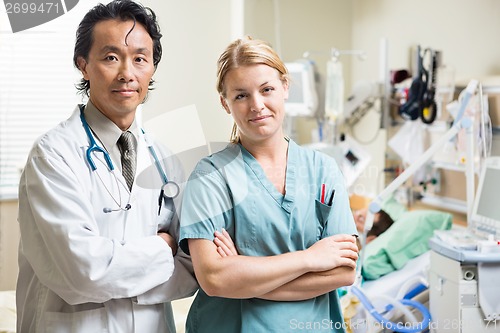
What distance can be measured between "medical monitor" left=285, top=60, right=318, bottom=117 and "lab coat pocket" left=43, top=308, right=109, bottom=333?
77.3 inches

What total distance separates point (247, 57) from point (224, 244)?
380 mm

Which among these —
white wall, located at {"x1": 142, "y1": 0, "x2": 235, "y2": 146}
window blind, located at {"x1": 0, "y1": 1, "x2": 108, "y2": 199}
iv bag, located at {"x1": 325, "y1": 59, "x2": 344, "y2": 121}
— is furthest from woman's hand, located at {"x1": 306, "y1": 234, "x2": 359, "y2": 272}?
iv bag, located at {"x1": 325, "y1": 59, "x2": 344, "y2": 121}

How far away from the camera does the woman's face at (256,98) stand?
1158 mm

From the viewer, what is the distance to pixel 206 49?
146 centimetres

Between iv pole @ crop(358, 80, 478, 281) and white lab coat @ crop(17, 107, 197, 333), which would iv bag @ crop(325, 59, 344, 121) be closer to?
iv pole @ crop(358, 80, 478, 281)

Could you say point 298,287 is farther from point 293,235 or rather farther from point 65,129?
point 65,129

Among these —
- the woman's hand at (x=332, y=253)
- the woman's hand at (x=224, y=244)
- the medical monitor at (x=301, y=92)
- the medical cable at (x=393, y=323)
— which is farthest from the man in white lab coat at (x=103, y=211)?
the medical monitor at (x=301, y=92)

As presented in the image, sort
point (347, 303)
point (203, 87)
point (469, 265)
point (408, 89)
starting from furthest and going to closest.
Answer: point (408, 89) → point (347, 303) → point (469, 265) → point (203, 87)

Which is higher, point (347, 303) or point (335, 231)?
point (335, 231)

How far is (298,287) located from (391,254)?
4.87 feet

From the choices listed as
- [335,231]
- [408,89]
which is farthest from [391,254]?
[335,231]

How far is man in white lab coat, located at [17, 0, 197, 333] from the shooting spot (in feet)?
3.53

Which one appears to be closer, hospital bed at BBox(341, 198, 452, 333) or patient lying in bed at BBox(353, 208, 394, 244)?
hospital bed at BBox(341, 198, 452, 333)

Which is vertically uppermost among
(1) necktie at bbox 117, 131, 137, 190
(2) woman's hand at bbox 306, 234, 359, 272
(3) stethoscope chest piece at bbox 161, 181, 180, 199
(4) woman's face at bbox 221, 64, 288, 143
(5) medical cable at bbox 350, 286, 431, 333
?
(4) woman's face at bbox 221, 64, 288, 143
